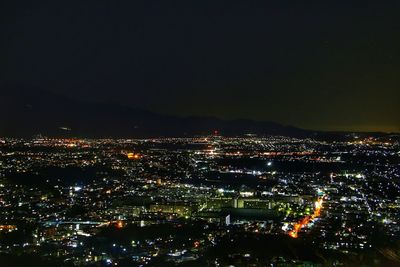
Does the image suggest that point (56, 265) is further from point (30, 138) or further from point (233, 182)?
point (30, 138)

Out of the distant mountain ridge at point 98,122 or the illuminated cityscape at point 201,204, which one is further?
the distant mountain ridge at point 98,122

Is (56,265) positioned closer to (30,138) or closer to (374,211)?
(374,211)

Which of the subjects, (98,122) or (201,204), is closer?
(201,204)

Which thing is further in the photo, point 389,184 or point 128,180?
point 128,180

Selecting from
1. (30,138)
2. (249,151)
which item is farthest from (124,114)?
(249,151)

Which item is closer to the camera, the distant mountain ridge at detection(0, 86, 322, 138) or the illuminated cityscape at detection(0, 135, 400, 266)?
the illuminated cityscape at detection(0, 135, 400, 266)

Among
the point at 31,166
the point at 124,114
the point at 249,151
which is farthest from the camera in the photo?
the point at 124,114

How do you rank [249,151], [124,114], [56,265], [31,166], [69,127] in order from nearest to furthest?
[56,265], [31,166], [249,151], [69,127], [124,114]
